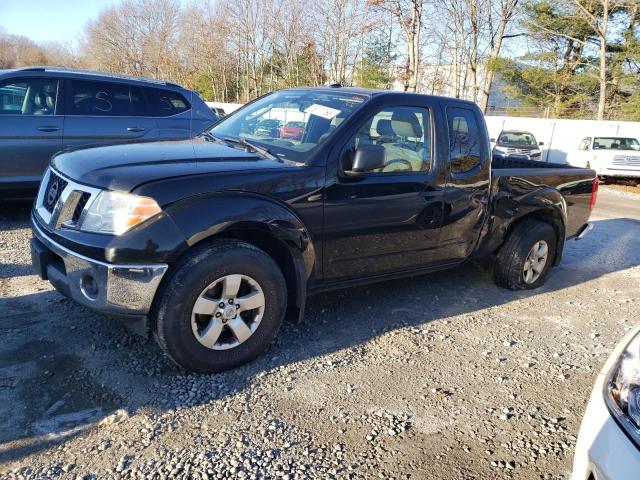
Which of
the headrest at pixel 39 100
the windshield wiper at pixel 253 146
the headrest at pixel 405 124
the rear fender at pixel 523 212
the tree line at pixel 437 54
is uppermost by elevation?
the tree line at pixel 437 54

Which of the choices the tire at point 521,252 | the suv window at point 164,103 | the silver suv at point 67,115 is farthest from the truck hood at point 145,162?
the suv window at point 164,103

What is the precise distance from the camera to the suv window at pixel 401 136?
3742mm

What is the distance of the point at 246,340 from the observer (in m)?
3.20

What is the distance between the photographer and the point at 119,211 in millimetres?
2799

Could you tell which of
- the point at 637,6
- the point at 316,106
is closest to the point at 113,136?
the point at 316,106

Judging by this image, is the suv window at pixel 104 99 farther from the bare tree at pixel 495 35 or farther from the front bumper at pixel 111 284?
the bare tree at pixel 495 35

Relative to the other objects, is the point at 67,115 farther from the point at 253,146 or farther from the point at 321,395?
the point at 321,395

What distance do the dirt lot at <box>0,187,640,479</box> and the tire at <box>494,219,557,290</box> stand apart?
1.59 feet

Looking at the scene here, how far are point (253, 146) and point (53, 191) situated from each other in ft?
4.41

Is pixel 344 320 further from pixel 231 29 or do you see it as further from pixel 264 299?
pixel 231 29

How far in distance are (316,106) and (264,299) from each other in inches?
61.5

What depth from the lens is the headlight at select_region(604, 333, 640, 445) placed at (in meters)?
1.71

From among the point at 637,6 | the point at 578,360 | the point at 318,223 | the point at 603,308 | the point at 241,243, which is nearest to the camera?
the point at 241,243

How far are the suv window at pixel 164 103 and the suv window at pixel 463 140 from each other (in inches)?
167
